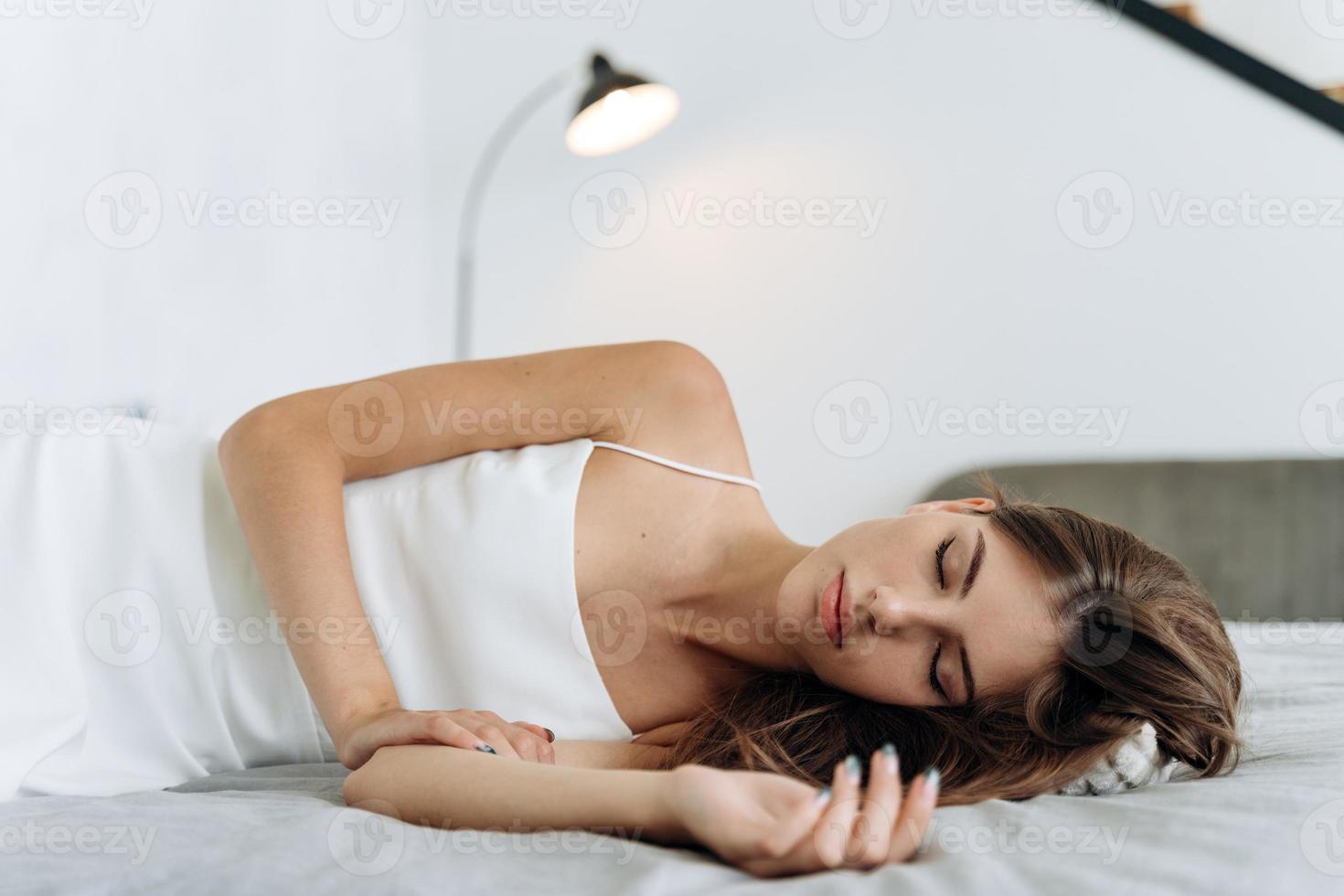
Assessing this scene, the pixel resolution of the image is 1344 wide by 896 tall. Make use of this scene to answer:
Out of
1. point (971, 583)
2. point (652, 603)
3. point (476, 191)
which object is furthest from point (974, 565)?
point (476, 191)

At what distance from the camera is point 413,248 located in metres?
2.87

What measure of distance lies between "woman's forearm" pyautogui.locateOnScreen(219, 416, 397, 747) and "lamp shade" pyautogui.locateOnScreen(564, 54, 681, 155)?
118cm

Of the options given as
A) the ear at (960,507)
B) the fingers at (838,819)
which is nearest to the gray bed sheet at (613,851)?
the fingers at (838,819)

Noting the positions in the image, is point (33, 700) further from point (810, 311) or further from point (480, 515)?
point (810, 311)

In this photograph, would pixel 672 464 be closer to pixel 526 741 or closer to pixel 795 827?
pixel 526 741

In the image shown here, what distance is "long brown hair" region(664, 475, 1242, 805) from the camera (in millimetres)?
1056

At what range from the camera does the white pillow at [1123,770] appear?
1.03m

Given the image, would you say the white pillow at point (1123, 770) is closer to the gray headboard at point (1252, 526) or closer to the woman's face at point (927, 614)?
the woman's face at point (927, 614)

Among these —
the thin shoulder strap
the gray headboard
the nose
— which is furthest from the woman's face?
the gray headboard

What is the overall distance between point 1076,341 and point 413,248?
67.8 inches

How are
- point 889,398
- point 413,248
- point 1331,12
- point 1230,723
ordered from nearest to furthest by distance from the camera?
point 1230,723
point 1331,12
point 889,398
point 413,248

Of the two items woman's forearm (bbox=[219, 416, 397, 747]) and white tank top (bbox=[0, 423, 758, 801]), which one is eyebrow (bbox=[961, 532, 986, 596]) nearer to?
white tank top (bbox=[0, 423, 758, 801])

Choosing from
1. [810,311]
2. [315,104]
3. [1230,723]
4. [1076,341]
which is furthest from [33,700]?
[1076,341]

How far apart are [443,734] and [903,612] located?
459mm
